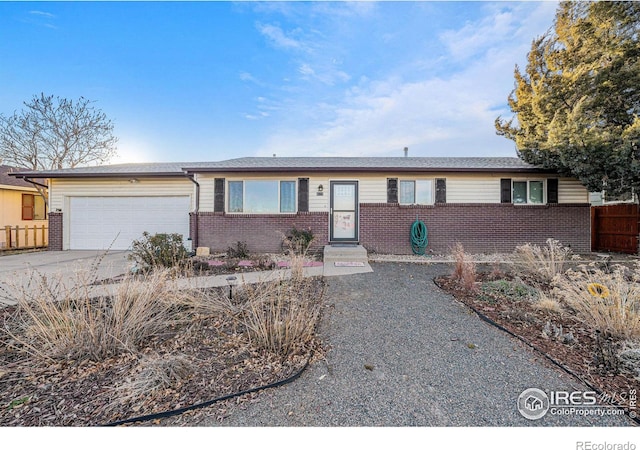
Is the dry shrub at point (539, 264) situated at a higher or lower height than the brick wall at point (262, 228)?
lower

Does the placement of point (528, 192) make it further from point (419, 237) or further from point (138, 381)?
point (138, 381)

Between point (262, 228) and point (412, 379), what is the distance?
7.59m

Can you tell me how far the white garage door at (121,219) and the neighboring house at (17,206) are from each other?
13.8ft

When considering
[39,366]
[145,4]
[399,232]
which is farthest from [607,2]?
[39,366]

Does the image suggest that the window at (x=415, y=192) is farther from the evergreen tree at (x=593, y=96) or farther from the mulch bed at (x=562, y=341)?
the mulch bed at (x=562, y=341)

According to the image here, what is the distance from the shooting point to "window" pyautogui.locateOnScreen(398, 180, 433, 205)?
9.24 metres

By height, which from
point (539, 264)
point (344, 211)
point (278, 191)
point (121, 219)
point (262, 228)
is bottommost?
point (539, 264)

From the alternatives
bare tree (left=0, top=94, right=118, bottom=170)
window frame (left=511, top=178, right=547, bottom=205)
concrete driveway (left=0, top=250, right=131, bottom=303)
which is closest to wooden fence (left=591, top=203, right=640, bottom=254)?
window frame (left=511, top=178, right=547, bottom=205)

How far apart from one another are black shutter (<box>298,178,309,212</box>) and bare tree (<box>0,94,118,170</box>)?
50.7 feet

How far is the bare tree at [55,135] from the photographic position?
49.9 feet

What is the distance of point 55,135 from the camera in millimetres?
15914

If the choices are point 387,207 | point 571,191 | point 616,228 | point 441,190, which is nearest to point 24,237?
point 387,207

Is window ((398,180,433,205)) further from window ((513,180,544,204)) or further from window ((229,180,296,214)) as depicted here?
window ((229,180,296,214))

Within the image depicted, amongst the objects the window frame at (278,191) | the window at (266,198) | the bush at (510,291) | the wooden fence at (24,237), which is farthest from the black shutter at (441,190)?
the wooden fence at (24,237)
